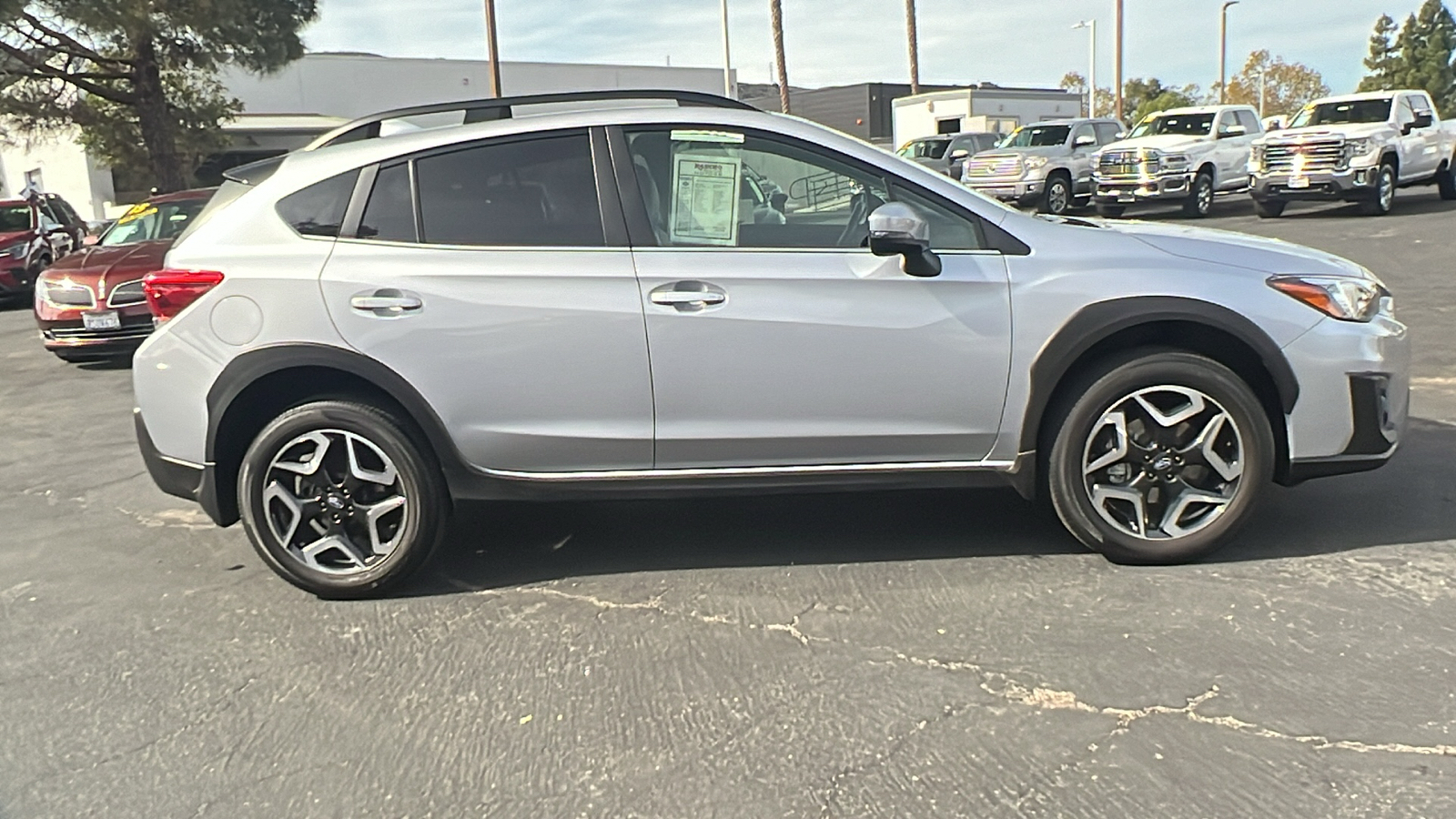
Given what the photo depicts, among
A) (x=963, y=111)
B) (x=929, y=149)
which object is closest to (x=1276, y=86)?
(x=963, y=111)

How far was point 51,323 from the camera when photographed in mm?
9977

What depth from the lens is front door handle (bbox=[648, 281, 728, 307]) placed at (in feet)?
12.9

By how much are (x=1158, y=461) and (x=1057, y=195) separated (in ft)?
61.8

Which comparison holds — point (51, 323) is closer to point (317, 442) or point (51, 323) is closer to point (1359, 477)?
point (317, 442)

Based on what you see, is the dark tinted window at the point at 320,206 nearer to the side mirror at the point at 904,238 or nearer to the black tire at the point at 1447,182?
the side mirror at the point at 904,238

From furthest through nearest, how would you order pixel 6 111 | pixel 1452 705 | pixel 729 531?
pixel 6 111
pixel 729 531
pixel 1452 705

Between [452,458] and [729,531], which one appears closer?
[452,458]

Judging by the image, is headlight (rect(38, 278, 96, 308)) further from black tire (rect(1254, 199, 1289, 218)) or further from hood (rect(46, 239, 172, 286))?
black tire (rect(1254, 199, 1289, 218))

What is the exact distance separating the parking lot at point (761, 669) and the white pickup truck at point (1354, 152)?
1457 cm

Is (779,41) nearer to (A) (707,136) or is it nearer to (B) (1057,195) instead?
(B) (1057,195)

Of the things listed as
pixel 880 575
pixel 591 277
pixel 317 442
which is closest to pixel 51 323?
pixel 317 442

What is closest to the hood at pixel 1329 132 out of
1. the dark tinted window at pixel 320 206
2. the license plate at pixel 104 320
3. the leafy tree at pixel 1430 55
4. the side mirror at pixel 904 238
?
the side mirror at pixel 904 238

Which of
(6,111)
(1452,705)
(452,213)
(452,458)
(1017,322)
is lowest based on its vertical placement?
(1452,705)

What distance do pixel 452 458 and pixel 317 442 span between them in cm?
48
